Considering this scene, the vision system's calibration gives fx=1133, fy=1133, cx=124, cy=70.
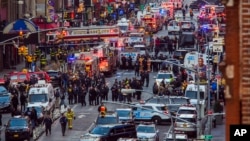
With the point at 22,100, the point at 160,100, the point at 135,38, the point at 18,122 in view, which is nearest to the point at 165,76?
the point at 160,100

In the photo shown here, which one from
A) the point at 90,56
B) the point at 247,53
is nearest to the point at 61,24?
the point at 90,56

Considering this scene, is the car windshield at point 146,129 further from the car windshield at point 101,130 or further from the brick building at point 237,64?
the brick building at point 237,64

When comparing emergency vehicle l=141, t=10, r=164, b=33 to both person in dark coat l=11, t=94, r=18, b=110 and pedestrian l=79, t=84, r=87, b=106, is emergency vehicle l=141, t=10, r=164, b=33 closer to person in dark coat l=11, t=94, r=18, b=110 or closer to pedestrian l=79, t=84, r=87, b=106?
pedestrian l=79, t=84, r=87, b=106

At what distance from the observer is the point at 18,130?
166 ft

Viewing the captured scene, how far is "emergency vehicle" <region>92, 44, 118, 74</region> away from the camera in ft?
Result: 271

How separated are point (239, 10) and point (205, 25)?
105 meters

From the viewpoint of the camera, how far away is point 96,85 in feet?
226

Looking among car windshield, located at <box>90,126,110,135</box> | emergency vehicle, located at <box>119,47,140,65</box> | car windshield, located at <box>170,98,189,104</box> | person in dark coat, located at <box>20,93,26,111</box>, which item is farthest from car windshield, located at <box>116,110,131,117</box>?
emergency vehicle, located at <box>119,47,140,65</box>

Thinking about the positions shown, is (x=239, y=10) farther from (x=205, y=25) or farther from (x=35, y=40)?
(x=205, y=25)

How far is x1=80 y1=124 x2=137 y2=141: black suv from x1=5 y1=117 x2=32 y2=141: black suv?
4.09 m

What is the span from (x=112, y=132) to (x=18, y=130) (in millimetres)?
5135

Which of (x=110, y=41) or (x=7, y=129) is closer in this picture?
(x=7, y=129)

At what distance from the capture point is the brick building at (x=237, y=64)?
13820mm

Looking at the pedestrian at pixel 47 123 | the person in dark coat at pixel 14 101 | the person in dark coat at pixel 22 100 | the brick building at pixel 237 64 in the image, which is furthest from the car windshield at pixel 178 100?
the brick building at pixel 237 64
